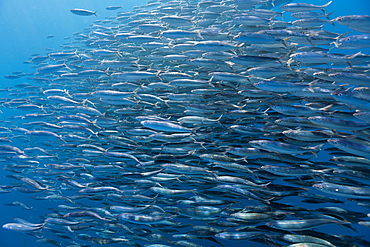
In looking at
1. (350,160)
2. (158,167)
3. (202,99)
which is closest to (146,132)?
(158,167)

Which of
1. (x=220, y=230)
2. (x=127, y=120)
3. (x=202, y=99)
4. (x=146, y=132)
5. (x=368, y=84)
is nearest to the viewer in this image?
(x=368, y=84)

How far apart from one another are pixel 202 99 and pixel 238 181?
1651 mm

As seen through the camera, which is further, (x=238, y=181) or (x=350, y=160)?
(x=238, y=181)

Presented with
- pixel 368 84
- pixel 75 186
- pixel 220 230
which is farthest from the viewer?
pixel 75 186

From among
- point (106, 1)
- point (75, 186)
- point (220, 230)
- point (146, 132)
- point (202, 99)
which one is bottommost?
point (220, 230)

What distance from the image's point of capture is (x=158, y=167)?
4.46 meters

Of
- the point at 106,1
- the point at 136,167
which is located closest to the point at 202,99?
the point at 136,167

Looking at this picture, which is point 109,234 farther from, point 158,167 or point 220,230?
point 220,230

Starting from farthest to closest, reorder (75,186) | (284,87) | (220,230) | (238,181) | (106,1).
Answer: (106,1) → (75,186) → (220,230) → (238,181) → (284,87)

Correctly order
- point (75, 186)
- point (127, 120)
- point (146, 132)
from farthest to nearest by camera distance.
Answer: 1. point (127, 120)
2. point (75, 186)
3. point (146, 132)

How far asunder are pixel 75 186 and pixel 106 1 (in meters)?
41.2

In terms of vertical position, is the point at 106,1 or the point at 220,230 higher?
the point at 106,1

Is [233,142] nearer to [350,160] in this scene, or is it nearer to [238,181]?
[238,181]

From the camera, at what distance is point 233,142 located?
428 centimetres
